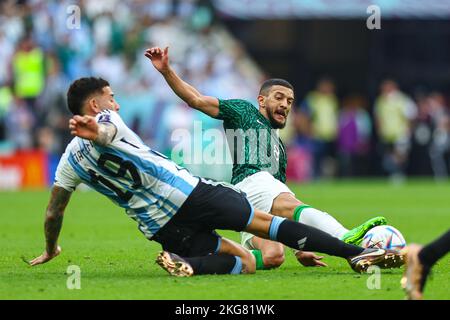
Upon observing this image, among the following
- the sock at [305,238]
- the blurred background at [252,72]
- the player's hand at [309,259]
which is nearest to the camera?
the sock at [305,238]

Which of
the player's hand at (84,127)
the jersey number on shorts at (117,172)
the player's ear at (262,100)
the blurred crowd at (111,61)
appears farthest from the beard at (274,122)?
the blurred crowd at (111,61)

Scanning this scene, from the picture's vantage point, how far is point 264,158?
10.1 metres

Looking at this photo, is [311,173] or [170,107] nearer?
[170,107]

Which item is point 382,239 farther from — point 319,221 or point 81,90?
point 81,90

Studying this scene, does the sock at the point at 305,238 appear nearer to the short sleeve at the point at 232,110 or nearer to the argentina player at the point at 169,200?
the argentina player at the point at 169,200

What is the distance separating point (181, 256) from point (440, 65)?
21.4 metres

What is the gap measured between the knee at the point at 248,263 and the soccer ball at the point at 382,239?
3.24ft

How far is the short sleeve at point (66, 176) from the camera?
8.73m

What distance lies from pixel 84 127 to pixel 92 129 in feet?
→ 0.23

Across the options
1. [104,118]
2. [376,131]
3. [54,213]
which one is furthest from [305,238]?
[376,131]

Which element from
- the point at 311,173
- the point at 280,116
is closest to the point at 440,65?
the point at 311,173

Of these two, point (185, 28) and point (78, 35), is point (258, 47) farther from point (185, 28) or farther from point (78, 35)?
point (78, 35)

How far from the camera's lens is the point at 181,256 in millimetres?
8805

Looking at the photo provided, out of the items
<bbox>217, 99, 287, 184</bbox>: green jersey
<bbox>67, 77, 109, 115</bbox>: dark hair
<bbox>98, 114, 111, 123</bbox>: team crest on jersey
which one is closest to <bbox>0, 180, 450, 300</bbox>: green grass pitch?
<bbox>217, 99, 287, 184</bbox>: green jersey
